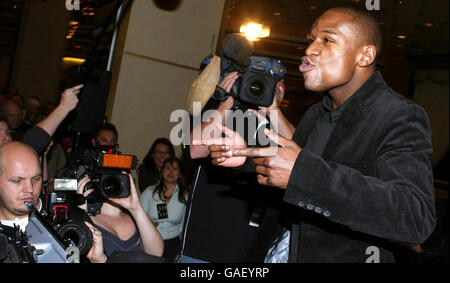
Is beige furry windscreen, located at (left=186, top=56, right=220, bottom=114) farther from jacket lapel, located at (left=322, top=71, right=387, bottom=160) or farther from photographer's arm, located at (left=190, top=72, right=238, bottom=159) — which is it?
jacket lapel, located at (left=322, top=71, right=387, bottom=160)

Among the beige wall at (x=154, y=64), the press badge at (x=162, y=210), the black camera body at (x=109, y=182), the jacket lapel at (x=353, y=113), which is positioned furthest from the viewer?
the beige wall at (x=154, y=64)

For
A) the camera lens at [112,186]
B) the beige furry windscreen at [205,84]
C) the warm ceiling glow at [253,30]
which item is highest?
the warm ceiling glow at [253,30]

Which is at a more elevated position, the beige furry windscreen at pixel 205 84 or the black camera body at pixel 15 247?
the beige furry windscreen at pixel 205 84

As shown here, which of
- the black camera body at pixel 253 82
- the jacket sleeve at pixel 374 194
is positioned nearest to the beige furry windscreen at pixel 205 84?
the black camera body at pixel 253 82

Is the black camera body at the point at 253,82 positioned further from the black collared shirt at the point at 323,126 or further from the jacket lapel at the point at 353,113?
the jacket lapel at the point at 353,113

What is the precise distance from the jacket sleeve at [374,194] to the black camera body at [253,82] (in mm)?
630

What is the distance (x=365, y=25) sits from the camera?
1427 mm

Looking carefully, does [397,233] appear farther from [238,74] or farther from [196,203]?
[196,203]

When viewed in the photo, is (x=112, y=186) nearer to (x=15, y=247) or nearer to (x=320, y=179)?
(x=15, y=247)

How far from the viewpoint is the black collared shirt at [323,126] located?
1.50 m

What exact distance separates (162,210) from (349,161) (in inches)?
99.7

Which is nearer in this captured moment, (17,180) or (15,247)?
(15,247)

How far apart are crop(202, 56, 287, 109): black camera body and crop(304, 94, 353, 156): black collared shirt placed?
184mm

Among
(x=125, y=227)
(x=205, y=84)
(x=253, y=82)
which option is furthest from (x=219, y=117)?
(x=125, y=227)
